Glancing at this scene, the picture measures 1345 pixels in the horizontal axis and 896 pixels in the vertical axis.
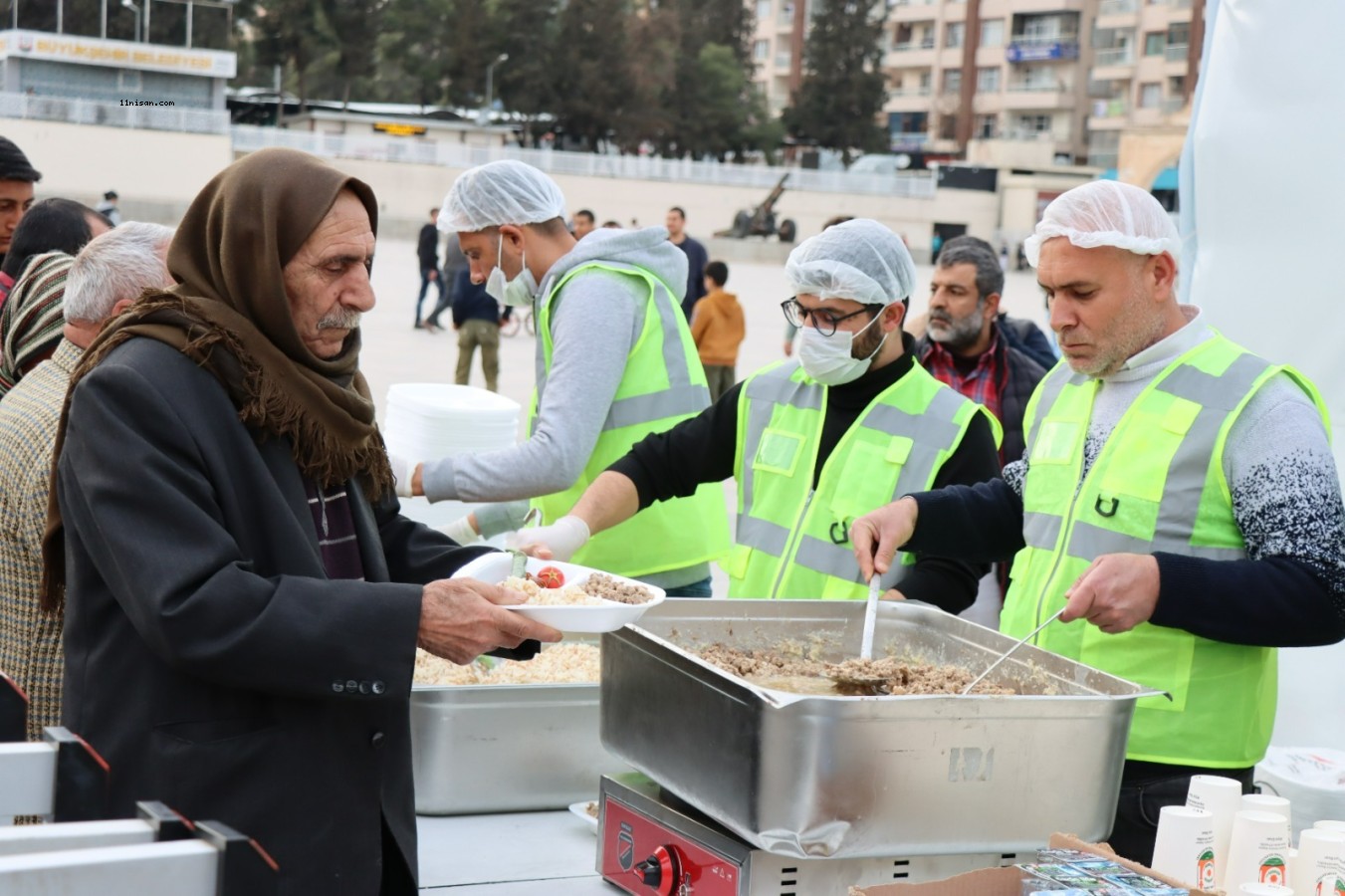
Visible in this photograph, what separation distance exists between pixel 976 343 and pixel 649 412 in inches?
76.8

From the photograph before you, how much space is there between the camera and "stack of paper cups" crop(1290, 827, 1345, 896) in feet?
5.84

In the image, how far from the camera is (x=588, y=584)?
7.05ft

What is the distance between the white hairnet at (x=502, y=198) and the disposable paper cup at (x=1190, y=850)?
6.76ft

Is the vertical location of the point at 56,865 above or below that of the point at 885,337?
below

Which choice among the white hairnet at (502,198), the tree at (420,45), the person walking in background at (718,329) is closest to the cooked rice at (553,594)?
the white hairnet at (502,198)

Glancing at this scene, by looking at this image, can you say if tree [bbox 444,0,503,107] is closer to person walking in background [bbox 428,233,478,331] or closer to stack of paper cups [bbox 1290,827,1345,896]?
person walking in background [bbox 428,233,478,331]

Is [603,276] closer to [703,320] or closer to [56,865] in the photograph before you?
[56,865]

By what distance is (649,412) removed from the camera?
3365 millimetres

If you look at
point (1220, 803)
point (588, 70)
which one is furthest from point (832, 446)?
point (588, 70)

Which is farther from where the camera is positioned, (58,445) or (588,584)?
(588,584)

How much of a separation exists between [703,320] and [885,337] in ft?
26.3

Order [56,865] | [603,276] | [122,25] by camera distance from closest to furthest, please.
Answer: [56,865] → [603,276] → [122,25]

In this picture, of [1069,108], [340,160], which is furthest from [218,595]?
[1069,108]

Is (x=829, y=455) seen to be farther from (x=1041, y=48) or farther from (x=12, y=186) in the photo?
(x=1041, y=48)
